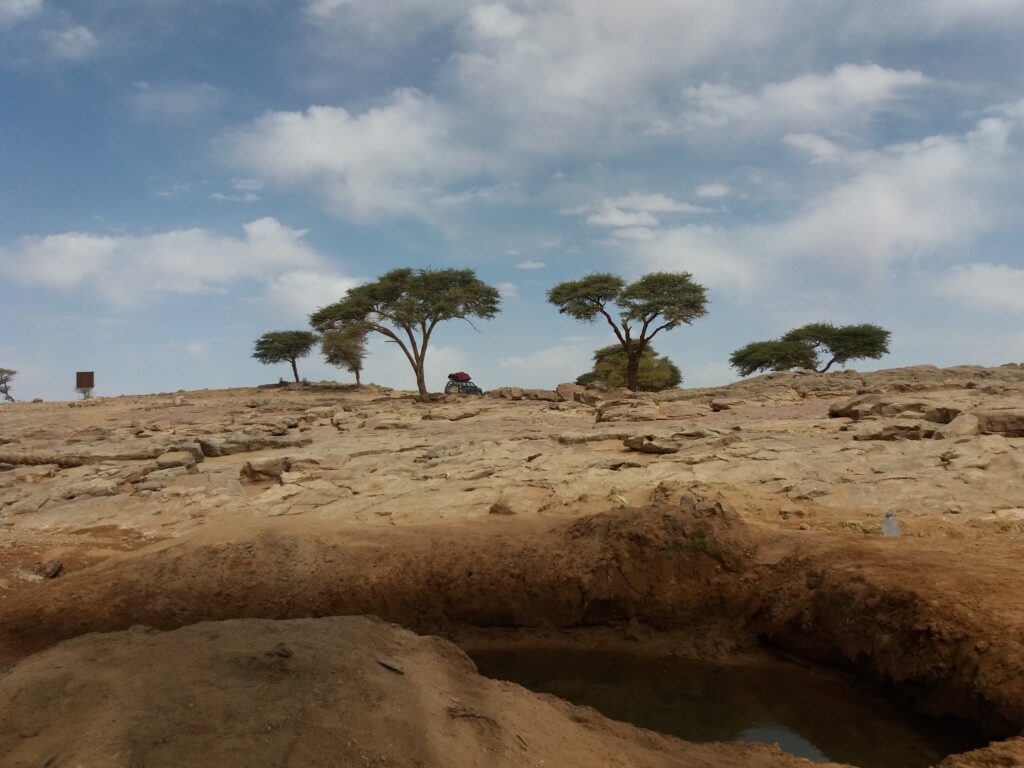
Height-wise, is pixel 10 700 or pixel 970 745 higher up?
pixel 10 700

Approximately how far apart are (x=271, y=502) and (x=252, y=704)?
7.31 metres

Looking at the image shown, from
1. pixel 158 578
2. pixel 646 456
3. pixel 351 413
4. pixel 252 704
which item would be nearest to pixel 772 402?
pixel 646 456

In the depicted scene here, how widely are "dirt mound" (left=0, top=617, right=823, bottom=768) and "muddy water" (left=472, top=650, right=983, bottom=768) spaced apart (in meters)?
0.69

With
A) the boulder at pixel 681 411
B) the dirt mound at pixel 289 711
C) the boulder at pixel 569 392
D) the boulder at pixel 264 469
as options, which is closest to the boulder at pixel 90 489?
the boulder at pixel 264 469

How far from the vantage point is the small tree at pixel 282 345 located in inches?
1332

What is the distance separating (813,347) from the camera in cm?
3180

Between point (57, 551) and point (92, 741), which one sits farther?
point (57, 551)

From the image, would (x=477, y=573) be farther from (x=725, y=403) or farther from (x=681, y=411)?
(x=725, y=403)

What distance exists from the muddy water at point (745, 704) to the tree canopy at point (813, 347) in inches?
1114

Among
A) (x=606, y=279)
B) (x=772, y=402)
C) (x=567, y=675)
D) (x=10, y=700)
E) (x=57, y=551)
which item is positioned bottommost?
(x=567, y=675)

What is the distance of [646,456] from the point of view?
1076 cm

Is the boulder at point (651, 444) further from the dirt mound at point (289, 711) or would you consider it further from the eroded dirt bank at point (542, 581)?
the dirt mound at point (289, 711)

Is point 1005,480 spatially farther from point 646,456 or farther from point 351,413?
point 351,413

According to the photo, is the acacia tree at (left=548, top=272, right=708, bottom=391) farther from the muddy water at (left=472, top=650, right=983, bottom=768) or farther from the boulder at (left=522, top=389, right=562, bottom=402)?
the muddy water at (left=472, top=650, right=983, bottom=768)
